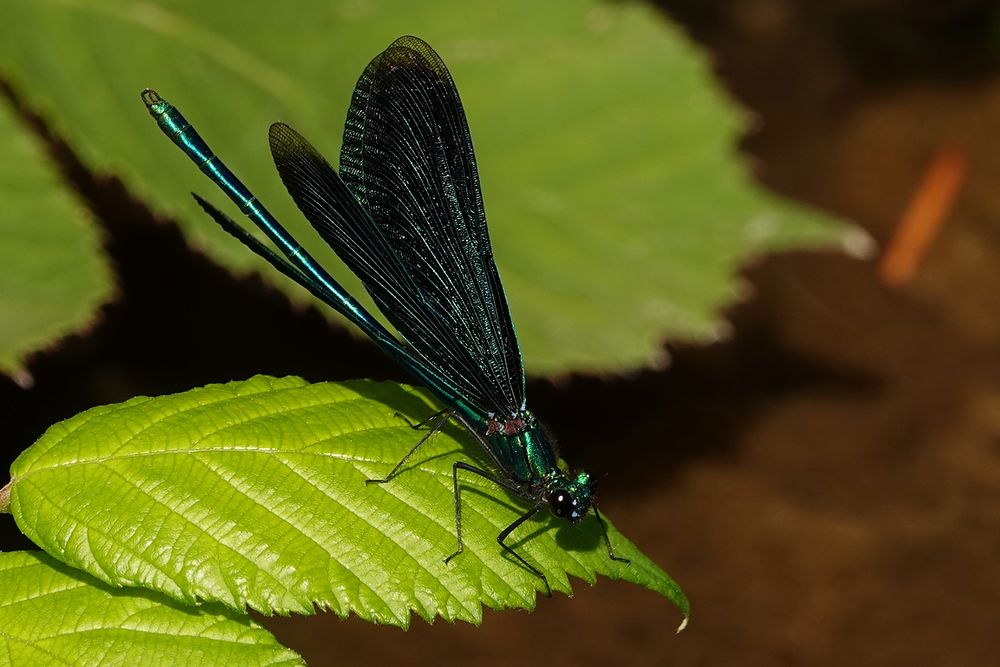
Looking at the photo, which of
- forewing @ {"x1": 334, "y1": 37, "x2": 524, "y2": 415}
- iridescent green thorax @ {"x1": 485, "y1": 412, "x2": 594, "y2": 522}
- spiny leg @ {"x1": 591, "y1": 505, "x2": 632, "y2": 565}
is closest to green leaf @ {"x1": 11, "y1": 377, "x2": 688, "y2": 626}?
spiny leg @ {"x1": 591, "y1": 505, "x2": 632, "y2": 565}

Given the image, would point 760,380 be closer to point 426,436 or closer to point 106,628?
point 426,436

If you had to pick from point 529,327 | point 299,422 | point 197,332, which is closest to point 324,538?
point 299,422

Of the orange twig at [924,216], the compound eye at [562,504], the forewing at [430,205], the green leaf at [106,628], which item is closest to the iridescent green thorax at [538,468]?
the compound eye at [562,504]

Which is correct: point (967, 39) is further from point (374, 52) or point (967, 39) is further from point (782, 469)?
point (374, 52)

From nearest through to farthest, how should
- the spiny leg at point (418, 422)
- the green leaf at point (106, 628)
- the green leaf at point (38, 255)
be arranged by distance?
1. the green leaf at point (106, 628)
2. the spiny leg at point (418, 422)
3. the green leaf at point (38, 255)

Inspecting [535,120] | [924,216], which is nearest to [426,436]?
[535,120]

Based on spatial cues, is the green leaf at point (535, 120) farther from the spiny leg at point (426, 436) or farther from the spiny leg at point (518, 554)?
the spiny leg at point (518, 554)
